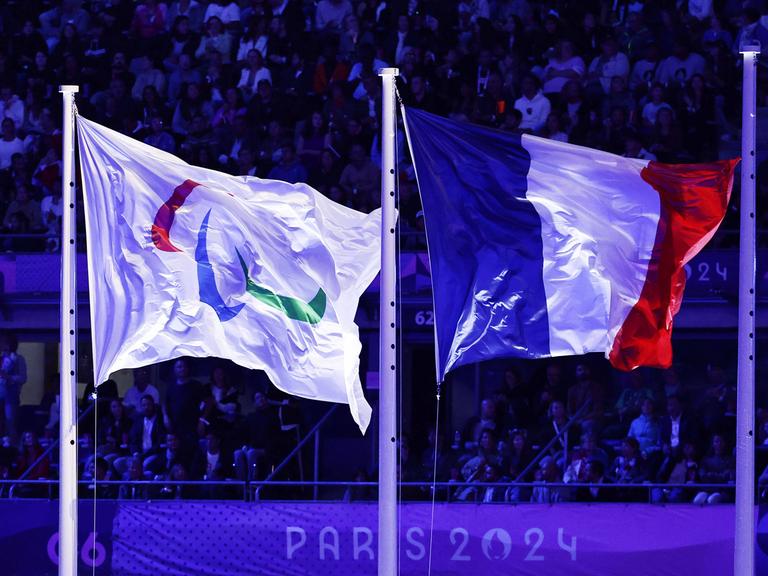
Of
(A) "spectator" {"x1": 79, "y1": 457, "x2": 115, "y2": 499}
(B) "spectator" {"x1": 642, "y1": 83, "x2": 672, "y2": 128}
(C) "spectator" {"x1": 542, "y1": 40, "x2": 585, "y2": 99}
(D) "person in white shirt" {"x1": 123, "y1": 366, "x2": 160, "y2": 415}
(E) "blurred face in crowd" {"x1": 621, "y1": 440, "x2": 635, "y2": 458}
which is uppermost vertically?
(C) "spectator" {"x1": 542, "y1": 40, "x2": 585, "y2": 99}

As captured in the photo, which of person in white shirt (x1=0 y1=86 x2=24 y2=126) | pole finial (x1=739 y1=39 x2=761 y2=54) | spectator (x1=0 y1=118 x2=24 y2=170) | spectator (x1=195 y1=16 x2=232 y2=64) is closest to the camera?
pole finial (x1=739 y1=39 x2=761 y2=54)

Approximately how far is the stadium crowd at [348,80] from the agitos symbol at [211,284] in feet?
21.7

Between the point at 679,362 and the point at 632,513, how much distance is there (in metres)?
5.06

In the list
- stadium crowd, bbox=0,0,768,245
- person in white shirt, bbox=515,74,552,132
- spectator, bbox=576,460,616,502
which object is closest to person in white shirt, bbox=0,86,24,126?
stadium crowd, bbox=0,0,768,245

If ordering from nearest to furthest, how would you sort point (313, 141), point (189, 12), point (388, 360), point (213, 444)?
1. point (388, 360)
2. point (213, 444)
3. point (313, 141)
4. point (189, 12)

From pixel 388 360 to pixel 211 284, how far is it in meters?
1.53

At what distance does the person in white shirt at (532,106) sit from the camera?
→ 20781 millimetres

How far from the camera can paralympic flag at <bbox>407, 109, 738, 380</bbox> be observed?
1280 cm

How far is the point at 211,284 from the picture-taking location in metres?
13.0

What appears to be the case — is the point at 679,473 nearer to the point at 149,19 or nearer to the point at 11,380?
the point at 11,380

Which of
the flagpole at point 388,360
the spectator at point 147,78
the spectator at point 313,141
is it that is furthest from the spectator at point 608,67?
the flagpole at point 388,360

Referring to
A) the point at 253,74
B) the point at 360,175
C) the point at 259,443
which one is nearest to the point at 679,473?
the point at 259,443

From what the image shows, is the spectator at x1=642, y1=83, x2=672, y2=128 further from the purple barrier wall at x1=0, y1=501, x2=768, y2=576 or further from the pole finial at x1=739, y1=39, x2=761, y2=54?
the pole finial at x1=739, y1=39, x2=761, y2=54

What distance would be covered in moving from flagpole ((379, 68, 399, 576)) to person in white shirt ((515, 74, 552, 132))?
785 cm
